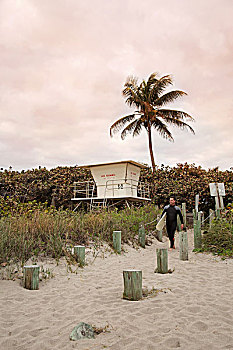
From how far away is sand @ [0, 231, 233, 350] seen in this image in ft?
11.1

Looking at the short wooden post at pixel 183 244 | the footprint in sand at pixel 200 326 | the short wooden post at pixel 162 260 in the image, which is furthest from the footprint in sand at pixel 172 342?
the short wooden post at pixel 183 244

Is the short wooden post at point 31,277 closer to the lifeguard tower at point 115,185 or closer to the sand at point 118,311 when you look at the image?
the sand at point 118,311

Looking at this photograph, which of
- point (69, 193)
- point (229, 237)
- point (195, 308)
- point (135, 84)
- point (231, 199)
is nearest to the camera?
point (195, 308)

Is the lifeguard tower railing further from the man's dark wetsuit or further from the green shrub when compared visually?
the green shrub

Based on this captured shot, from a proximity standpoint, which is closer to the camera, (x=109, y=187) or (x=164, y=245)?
(x=164, y=245)

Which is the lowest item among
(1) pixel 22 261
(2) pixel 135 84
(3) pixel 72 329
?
(3) pixel 72 329

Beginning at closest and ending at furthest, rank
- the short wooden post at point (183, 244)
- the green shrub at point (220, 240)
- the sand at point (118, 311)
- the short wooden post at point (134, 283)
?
the sand at point (118, 311), the short wooden post at point (134, 283), the short wooden post at point (183, 244), the green shrub at point (220, 240)

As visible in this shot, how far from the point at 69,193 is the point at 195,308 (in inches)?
655

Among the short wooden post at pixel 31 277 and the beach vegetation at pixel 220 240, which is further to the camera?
the beach vegetation at pixel 220 240

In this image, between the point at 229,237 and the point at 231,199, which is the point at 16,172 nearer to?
the point at 231,199

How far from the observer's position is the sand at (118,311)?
11.1 ft

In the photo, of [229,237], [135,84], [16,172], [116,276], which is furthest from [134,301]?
[135,84]

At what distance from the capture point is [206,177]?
61.3ft

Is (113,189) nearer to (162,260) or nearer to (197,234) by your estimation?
(197,234)
